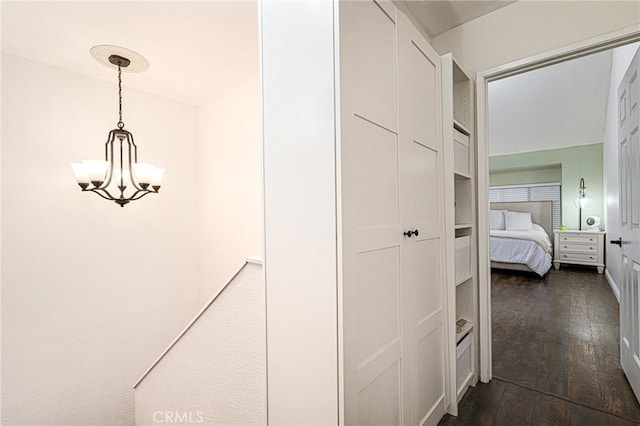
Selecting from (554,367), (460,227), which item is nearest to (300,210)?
(460,227)

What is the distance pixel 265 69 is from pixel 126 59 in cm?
176

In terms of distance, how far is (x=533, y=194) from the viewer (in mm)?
7133

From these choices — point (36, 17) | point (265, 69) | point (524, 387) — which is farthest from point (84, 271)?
point (524, 387)

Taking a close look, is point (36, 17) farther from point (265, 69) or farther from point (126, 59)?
point (265, 69)

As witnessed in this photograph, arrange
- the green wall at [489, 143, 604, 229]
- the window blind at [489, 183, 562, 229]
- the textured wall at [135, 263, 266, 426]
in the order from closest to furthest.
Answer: the textured wall at [135, 263, 266, 426]
the green wall at [489, 143, 604, 229]
the window blind at [489, 183, 562, 229]

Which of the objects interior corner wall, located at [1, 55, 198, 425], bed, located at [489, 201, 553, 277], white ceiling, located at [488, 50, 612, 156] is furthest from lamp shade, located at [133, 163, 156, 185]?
bed, located at [489, 201, 553, 277]

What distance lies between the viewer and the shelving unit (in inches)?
71.4

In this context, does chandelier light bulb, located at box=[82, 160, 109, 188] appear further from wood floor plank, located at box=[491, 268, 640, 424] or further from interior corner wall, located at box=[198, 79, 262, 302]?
wood floor plank, located at box=[491, 268, 640, 424]

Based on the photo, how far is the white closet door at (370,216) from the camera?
1061mm

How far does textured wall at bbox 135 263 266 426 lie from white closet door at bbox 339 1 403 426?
1.38ft

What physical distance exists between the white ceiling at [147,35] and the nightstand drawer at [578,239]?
6.36 meters

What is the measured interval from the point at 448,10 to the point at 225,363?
2474 millimetres

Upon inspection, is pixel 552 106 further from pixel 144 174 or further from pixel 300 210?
pixel 144 174

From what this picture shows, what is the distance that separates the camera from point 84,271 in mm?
2574
